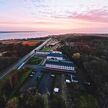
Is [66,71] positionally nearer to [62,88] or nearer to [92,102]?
[62,88]

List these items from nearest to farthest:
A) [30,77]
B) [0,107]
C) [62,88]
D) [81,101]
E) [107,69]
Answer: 1. [0,107]
2. [81,101]
3. [62,88]
4. [30,77]
5. [107,69]

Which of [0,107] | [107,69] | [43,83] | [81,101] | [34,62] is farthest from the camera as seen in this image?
[34,62]

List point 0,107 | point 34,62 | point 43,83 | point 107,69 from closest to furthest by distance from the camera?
point 0,107, point 43,83, point 107,69, point 34,62

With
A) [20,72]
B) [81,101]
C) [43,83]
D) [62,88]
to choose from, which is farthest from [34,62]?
[81,101]

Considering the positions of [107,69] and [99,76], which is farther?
[107,69]

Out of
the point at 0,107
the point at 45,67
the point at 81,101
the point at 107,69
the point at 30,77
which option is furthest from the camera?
the point at 45,67

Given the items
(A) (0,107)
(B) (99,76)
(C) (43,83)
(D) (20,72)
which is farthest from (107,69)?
(A) (0,107)

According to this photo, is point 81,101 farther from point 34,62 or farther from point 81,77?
point 34,62

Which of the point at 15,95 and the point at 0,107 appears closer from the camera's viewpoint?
the point at 0,107

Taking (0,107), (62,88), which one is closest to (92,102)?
(62,88)
